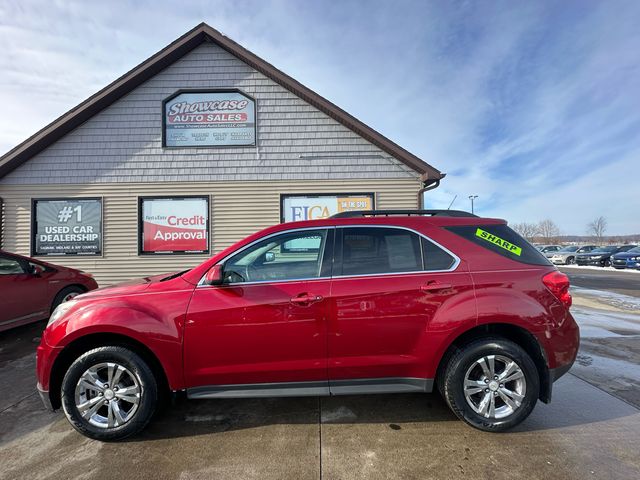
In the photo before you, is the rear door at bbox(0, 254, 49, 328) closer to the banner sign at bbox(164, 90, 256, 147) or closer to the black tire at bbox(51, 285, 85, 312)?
the black tire at bbox(51, 285, 85, 312)

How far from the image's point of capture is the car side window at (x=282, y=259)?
9.05 ft

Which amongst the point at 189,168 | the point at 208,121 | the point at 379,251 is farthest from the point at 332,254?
the point at 208,121

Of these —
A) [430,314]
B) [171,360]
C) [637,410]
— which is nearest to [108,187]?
[171,360]

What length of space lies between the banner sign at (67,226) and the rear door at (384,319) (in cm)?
802

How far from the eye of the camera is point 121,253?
26.9 ft

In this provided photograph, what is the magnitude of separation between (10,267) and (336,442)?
5.84m

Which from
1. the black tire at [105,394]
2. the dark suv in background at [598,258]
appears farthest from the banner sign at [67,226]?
the dark suv in background at [598,258]

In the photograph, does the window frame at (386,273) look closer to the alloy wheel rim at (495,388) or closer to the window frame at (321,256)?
the window frame at (321,256)

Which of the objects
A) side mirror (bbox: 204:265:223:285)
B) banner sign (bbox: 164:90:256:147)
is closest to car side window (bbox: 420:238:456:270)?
side mirror (bbox: 204:265:223:285)

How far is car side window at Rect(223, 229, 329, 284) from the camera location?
276cm

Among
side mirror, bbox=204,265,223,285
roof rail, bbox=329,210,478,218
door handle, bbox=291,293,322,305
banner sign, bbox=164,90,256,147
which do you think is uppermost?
banner sign, bbox=164,90,256,147

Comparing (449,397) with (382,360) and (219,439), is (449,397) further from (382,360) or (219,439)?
(219,439)

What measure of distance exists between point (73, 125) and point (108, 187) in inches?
70.2

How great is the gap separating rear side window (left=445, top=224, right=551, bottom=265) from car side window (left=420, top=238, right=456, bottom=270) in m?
0.24
